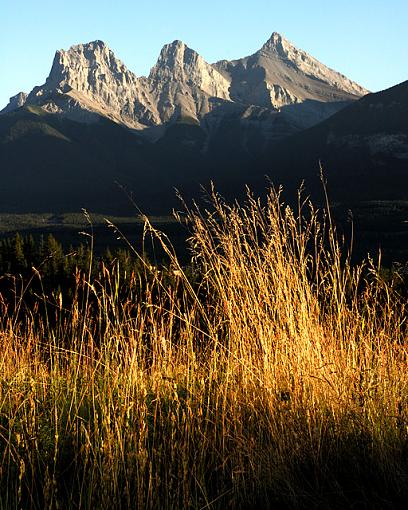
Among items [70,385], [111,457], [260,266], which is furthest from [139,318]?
[111,457]

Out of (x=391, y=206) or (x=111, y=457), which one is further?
(x=391, y=206)

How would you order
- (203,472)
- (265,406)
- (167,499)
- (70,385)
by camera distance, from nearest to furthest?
(167,499)
(203,472)
(265,406)
(70,385)

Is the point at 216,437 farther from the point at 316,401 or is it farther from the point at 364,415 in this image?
the point at 364,415

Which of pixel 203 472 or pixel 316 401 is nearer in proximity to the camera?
pixel 203 472

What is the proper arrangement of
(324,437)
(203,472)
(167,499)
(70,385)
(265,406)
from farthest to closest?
(70,385), (265,406), (324,437), (203,472), (167,499)

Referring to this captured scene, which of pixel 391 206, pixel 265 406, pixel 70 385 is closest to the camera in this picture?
pixel 265 406

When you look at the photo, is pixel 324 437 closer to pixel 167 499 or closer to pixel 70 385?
pixel 167 499

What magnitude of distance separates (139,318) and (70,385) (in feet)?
2.49

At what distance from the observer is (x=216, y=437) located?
3598mm

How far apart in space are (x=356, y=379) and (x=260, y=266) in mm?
1239

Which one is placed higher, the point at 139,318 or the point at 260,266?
the point at 260,266

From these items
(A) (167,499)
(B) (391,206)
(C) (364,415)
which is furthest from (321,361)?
(B) (391,206)

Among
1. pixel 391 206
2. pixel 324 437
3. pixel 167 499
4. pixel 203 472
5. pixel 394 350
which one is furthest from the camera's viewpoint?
pixel 391 206

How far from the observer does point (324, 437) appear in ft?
11.5
